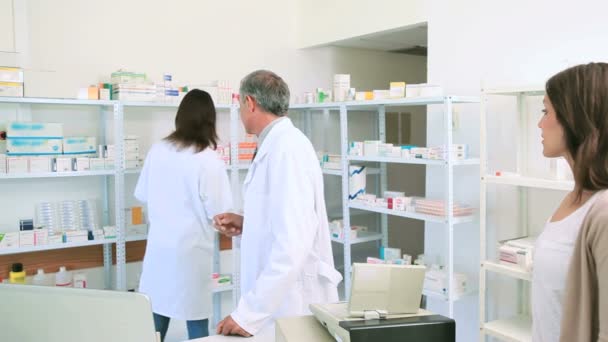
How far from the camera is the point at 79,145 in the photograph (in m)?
3.17

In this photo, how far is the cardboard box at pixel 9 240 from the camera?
116 inches

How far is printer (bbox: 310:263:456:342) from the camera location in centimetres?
123

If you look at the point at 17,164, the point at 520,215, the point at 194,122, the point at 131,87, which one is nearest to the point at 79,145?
the point at 17,164

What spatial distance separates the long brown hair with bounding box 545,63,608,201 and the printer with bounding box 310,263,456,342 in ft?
1.48

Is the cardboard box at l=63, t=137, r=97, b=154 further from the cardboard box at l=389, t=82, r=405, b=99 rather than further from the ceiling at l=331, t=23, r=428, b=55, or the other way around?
the ceiling at l=331, t=23, r=428, b=55

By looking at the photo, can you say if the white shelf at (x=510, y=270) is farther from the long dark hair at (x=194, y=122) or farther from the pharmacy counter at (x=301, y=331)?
the long dark hair at (x=194, y=122)

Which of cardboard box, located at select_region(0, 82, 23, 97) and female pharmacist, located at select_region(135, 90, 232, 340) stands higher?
cardboard box, located at select_region(0, 82, 23, 97)

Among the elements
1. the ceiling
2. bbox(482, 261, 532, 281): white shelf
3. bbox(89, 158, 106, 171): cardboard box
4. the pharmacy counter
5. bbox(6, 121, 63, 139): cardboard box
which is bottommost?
bbox(482, 261, 532, 281): white shelf

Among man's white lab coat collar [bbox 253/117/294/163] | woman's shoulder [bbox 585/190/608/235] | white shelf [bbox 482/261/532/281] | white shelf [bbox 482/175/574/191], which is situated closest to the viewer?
woman's shoulder [bbox 585/190/608/235]

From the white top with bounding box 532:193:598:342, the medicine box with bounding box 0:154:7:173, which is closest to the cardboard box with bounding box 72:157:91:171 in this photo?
the medicine box with bounding box 0:154:7:173

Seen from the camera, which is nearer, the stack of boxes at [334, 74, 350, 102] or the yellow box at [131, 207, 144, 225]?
the yellow box at [131, 207, 144, 225]

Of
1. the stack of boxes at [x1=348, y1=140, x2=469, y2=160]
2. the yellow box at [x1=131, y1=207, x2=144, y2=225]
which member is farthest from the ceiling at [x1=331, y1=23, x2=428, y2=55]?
the yellow box at [x1=131, y1=207, x2=144, y2=225]

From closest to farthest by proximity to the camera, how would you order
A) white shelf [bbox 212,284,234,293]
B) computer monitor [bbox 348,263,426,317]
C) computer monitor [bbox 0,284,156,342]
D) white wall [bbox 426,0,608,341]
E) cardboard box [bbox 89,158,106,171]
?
computer monitor [bbox 0,284,156,342], computer monitor [bbox 348,263,426,317], white wall [bbox 426,0,608,341], cardboard box [bbox 89,158,106,171], white shelf [bbox 212,284,234,293]

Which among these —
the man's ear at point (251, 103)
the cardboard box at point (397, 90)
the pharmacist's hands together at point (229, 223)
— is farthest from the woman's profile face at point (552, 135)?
the cardboard box at point (397, 90)
